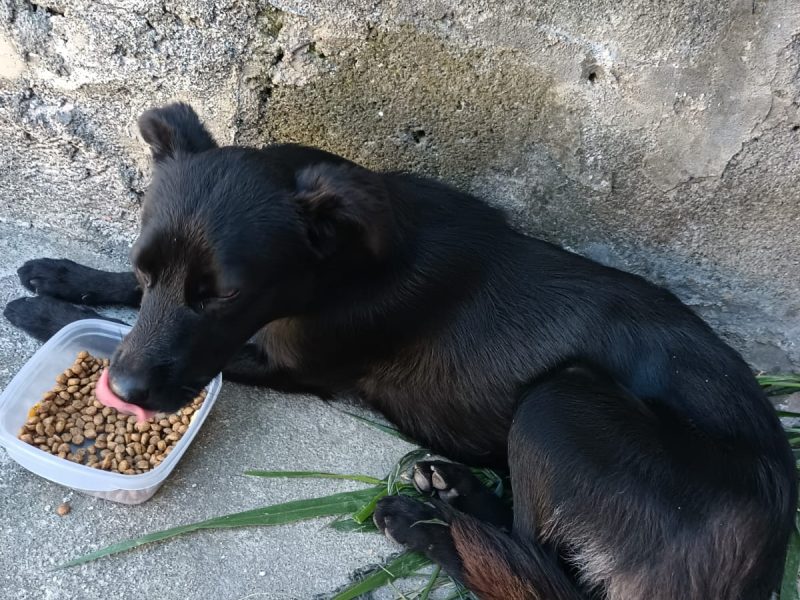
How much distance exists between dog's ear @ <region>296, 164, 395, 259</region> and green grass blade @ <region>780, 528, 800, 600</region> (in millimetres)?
1434

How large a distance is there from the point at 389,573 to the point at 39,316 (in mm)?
1368

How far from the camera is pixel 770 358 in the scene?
2680mm

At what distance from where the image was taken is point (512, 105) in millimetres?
2287

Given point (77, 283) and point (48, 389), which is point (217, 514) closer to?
point (48, 389)

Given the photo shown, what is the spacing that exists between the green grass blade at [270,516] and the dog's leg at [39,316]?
2.61 feet

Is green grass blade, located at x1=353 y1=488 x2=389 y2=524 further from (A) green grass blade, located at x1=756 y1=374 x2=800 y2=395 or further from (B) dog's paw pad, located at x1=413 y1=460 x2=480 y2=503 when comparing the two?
(A) green grass blade, located at x1=756 y1=374 x2=800 y2=395

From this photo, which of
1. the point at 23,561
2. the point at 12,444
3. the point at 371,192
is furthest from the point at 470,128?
the point at 23,561

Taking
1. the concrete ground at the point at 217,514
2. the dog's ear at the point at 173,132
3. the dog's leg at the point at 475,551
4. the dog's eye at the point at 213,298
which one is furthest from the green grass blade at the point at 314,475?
the dog's ear at the point at 173,132

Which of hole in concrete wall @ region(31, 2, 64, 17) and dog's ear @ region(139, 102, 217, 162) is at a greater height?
hole in concrete wall @ region(31, 2, 64, 17)

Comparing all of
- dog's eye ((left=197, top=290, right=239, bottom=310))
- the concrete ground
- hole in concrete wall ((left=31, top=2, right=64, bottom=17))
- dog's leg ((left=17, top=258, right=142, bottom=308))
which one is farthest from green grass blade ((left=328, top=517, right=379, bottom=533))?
hole in concrete wall ((left=31, top=2, right=64, bottom=17))

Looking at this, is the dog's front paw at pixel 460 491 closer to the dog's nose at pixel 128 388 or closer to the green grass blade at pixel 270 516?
the green grass blade at pixel 270 516

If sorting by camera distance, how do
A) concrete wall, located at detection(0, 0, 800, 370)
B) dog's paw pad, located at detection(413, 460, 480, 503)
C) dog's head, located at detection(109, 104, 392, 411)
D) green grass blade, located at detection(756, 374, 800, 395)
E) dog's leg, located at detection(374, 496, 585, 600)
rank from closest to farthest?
1. dog's head, located at detection(109, 104, 392, 411)
2. dog's leg, located at detection(374, 496, 585, 600)
3. concrete wall, located at detection(0, 0, 800, 370)
4. dog's paw pad, located at detection(413, 460, 480, 503)
5. green grass blade, located at detection(756, 374, 800, 395)

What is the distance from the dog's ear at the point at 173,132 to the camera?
6.26 feet

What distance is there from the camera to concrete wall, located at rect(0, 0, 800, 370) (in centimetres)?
211
